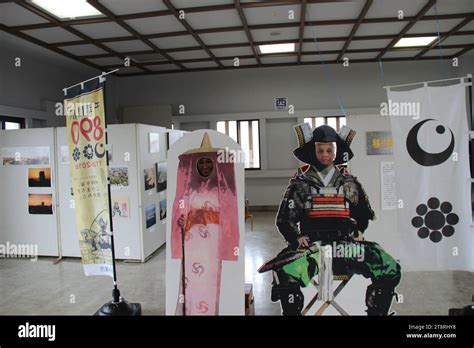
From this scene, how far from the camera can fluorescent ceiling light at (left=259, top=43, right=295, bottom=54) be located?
6.73 metres

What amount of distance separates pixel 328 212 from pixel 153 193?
133 inches

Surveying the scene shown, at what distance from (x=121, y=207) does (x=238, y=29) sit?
3.31m

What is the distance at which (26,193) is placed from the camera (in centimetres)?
538

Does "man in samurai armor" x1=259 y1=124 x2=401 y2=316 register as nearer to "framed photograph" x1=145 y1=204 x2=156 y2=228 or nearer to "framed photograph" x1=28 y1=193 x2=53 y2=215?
"framed photograph" x1=145 y1=204 x2=156 y2=228

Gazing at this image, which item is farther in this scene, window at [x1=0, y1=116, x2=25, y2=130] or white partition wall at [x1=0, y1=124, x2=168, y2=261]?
window at [x1=0, y1=116, x2=25, y2=130]

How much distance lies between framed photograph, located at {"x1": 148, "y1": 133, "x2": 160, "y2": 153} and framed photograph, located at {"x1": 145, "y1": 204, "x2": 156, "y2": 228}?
850 mm

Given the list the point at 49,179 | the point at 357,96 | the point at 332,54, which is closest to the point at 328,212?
the point at 49,179

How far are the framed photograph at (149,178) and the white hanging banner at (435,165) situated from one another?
341 cm

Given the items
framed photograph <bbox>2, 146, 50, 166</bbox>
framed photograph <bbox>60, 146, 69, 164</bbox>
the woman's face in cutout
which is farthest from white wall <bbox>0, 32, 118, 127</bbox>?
the woman's face in cutout

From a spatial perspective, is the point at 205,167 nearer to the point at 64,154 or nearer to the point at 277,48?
the point at 64,154

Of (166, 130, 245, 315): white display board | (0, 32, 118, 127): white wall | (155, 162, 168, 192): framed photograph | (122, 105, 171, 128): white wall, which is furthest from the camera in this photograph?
(122, 105, 171, 128): white wall

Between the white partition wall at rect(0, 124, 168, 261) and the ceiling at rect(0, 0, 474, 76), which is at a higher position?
the ceiling at rect(0, 0, 474, 76)

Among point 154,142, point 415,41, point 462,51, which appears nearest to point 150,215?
point 154,142
